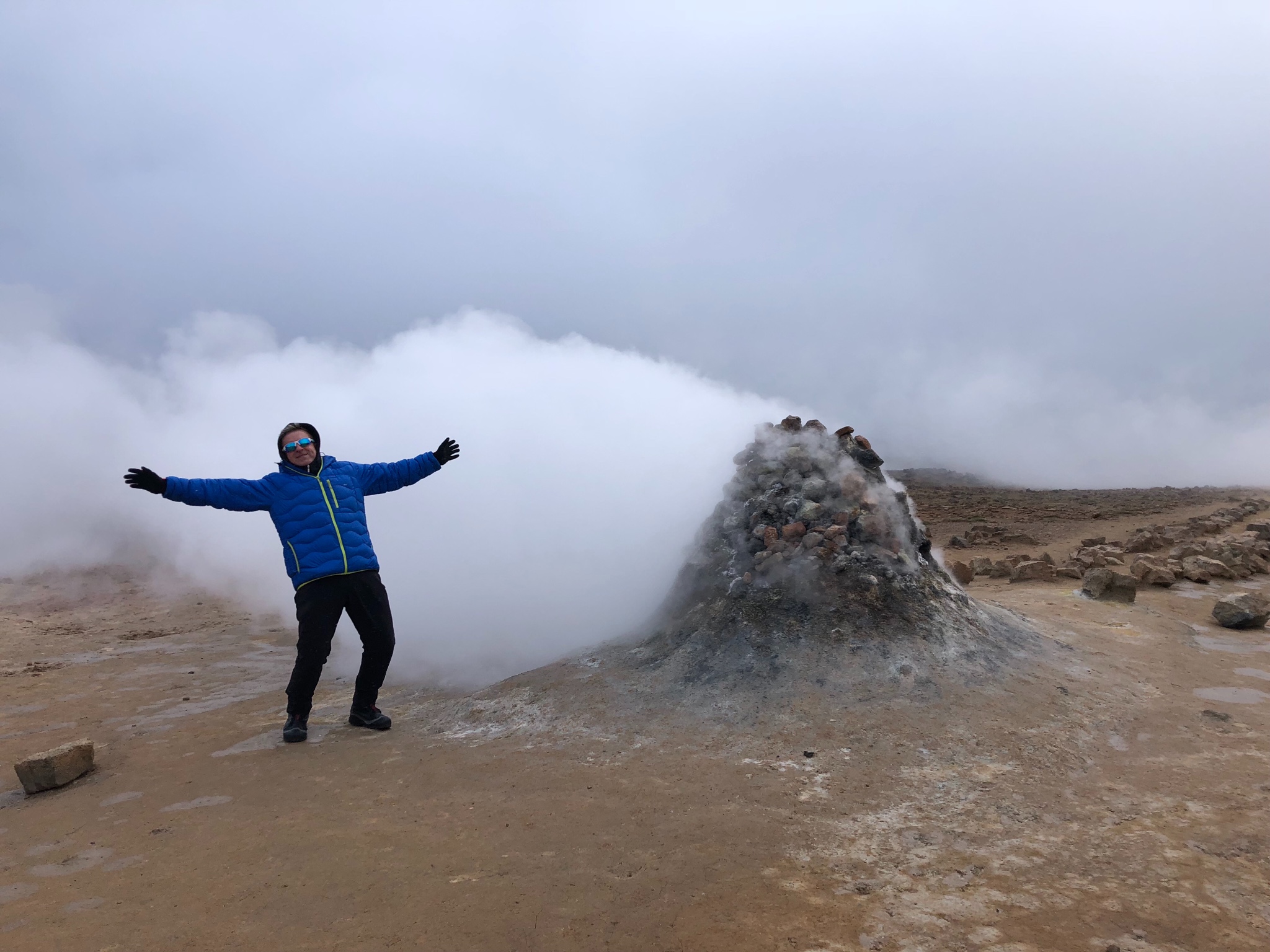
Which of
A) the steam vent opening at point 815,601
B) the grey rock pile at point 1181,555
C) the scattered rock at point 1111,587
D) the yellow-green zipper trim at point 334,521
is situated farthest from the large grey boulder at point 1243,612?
the yellow-green zipper trim at point 334,521

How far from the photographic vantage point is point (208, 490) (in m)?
3.69

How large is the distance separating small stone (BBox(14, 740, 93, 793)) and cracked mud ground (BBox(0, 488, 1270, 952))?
102 millimetres

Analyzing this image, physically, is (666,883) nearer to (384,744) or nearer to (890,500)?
(384,744)

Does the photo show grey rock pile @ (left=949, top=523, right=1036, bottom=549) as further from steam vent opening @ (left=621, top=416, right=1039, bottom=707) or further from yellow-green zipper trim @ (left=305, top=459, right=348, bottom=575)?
yellow-green zipper trim @ (left=305, top=459, right=348, bottom=575)

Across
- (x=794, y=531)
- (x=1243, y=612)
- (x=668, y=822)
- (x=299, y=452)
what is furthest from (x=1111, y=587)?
(x=299, y=452)

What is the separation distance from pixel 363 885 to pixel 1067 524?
15.8m

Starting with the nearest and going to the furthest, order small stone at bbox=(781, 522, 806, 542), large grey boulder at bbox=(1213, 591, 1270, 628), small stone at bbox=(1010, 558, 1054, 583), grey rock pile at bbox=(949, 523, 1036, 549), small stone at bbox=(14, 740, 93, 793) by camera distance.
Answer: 1. small stone at bbox=(14, 740, 93, 793)
2. small stone at bbox=(781, 522, 806, 542)
3. large grey boulder at bbox=(1213, 591, 1270, 628)
4. small stone at bbox=(1010, 558, 1054, 583)
5. grey rock pile at bbox=(949, 523, 1036, 549)

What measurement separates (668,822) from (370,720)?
2117mm

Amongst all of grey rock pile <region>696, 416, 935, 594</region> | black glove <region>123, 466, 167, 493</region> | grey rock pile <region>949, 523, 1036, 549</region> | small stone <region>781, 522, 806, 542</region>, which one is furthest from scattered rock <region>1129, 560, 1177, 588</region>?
black glove <region>123, 466, 167, 493</region>

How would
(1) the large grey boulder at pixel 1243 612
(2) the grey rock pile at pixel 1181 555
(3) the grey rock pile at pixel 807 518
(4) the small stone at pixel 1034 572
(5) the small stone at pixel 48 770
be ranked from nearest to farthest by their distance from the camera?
(5) the small stone at pixel 48 770 → (3) the grey rock pile at pixel 807 518 → (1) the large grey boulder at pixel 1243 612 → (2) the grey rock pile at pixel 1181 555 → (4) the small stone at pixel 1034 572

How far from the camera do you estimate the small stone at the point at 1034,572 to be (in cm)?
780

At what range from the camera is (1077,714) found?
3.46 meters

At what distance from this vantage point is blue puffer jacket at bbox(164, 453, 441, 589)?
3.79 metres

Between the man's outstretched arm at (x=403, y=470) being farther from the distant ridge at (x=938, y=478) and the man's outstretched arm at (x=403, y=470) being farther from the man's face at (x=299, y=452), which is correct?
the distant ridge at (x=938, y=478)
